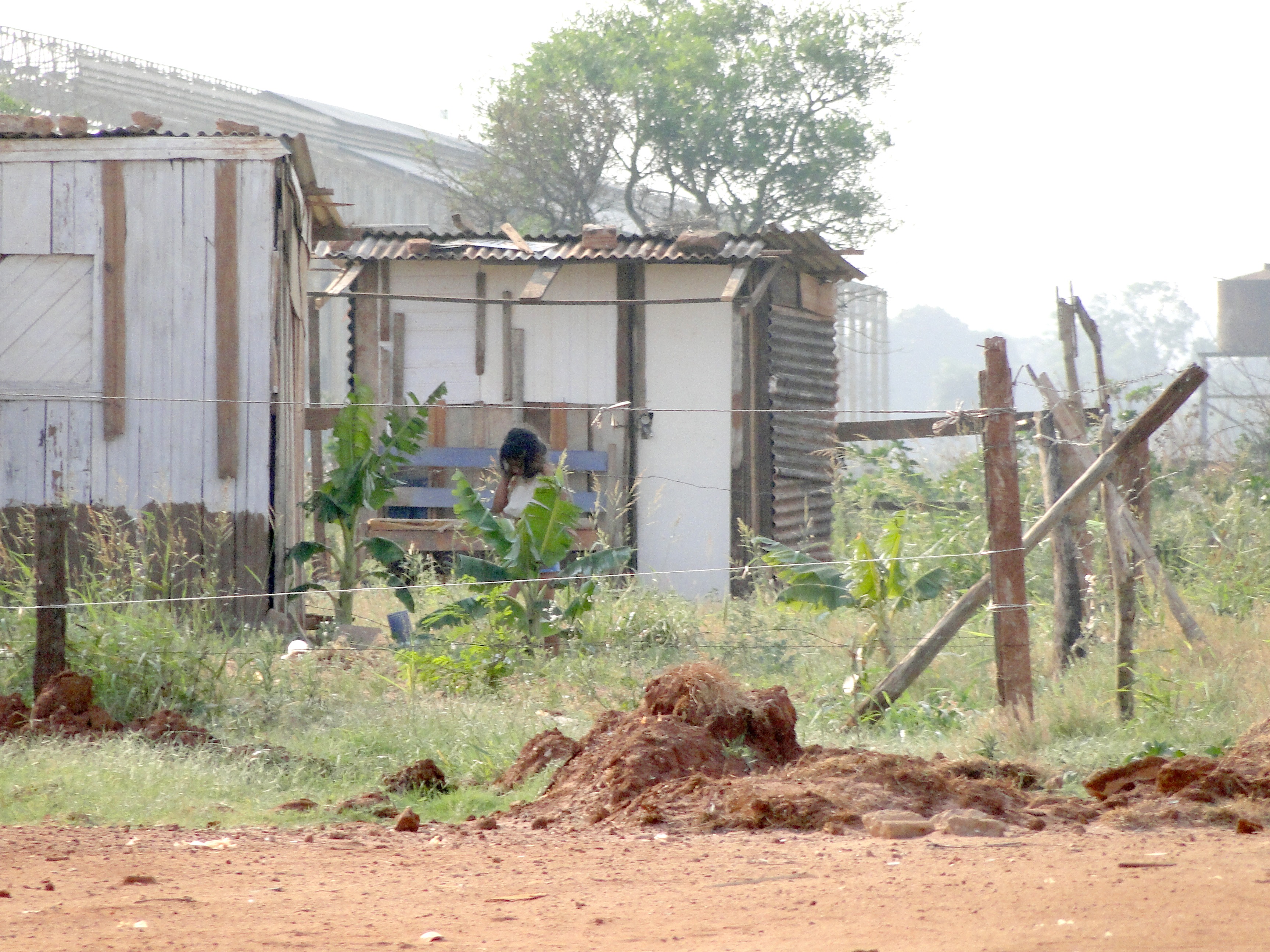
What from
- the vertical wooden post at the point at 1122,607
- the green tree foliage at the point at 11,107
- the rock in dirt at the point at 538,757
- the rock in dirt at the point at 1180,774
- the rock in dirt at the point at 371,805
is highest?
the green tree foliage at the point at 11,107

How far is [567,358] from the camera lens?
41.9ft

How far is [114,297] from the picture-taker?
8.66 metres

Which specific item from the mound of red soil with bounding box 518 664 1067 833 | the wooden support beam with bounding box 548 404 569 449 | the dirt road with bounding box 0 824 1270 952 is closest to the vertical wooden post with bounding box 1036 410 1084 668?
the mound of red soil with bounding box 518 664 1067 833

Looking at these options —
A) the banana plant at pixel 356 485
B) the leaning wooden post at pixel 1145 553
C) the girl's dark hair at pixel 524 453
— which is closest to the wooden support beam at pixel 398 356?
the banana plant at pixel 356 485

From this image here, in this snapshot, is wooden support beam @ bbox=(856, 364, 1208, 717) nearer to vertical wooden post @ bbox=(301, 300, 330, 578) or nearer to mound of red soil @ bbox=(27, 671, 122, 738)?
mound of red soil @ bbox=(27, 671, 122, 738)

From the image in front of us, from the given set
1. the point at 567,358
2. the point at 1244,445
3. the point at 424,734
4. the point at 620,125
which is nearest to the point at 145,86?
the point at 620,125

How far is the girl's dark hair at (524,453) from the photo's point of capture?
903 cm

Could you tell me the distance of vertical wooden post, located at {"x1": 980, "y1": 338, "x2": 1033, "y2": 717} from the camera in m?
5.52

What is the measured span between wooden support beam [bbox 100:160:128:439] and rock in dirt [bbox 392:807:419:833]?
17.0 ft

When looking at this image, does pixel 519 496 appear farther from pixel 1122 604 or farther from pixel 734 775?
pixel 1122 604

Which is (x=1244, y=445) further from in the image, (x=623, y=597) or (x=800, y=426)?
(x=623, y=597)

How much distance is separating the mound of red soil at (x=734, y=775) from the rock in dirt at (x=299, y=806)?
0.90m

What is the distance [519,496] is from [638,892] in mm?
5638

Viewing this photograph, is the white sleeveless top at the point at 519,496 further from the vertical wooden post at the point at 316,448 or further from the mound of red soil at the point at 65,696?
the mound of red soil at the point at 65,696
